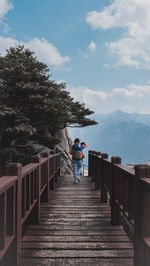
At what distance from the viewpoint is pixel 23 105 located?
14.0m

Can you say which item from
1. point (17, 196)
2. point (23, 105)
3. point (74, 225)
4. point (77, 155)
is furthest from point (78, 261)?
point (23, 105)

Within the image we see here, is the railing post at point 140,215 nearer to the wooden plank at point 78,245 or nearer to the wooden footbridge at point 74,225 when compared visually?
the wooden footbridge at point 74,225

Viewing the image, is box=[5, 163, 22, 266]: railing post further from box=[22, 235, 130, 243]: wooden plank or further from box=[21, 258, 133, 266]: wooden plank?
box=[22, 235, 130, 243]: wooden plank

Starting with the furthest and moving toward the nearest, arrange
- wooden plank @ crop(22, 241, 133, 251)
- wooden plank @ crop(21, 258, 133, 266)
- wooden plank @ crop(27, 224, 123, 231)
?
wooden plank @ crop(27, 224, 123, 231), wooden plank @ crop(22, 241, 133, 251), wooden plank @ crop(21, 258, 133, 266)

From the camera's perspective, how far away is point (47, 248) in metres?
3.23

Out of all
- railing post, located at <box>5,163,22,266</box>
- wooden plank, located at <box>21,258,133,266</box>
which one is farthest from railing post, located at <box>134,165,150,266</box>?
railing post, located at <box>5,163,22,266</box>

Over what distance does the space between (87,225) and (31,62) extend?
14.6 meters

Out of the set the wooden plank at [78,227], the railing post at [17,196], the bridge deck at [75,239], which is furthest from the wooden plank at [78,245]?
the railing post at [17,196]

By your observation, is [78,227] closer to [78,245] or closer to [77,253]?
[78,245]

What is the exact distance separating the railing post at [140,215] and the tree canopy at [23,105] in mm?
10233

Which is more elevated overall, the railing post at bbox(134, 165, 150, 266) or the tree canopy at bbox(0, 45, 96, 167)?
the tree canopy at bbox(0, 45, 96, 167)

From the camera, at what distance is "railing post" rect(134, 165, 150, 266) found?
8.00ft

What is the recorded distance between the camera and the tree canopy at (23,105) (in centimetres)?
1285

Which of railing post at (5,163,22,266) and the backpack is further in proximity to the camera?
the backpack
